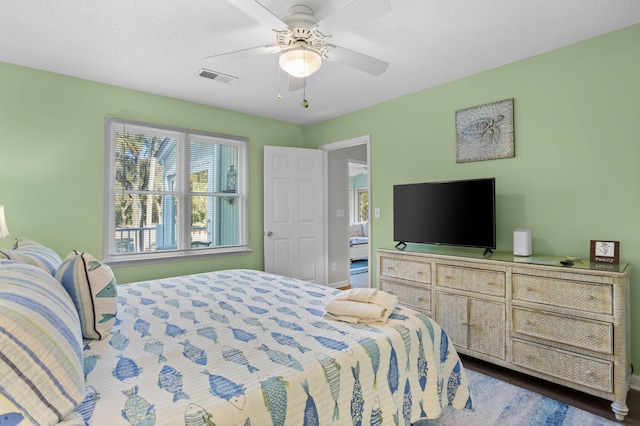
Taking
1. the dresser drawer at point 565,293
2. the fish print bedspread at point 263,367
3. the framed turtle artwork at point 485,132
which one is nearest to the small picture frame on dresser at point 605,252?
the dresser drawer at point 565,293

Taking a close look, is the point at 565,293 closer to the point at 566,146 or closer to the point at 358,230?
the point at 566,146

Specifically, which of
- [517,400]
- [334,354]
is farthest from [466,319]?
[334,354]

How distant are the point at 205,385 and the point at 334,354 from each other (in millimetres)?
488

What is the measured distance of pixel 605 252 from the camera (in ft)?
7.49

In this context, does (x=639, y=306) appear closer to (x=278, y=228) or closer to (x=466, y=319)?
(x=466, y=319)

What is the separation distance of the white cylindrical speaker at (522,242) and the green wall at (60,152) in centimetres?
337

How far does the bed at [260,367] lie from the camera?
39.8 inches

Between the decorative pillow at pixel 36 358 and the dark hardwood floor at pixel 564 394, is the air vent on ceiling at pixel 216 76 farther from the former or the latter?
the dark hardwood floor at pixel 564 394

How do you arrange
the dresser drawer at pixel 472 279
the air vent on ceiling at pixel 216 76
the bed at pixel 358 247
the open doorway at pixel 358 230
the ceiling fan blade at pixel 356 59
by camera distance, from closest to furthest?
the ceiling fan blade at pixel 356 59, the dresser drawer at pixel 472 279, the air vent on ceiling at pixel 216 76, the open doorway at pixel 358 230, the bed at pixel 358 247

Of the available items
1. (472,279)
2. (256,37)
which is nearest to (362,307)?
(472,279)

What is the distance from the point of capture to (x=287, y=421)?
42.5 inches

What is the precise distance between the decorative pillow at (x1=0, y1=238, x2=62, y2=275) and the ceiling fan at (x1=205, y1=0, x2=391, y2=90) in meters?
1.62

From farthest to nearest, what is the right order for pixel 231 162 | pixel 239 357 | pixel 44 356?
pixel 231 162, pixel 239 357, pixel 44 356

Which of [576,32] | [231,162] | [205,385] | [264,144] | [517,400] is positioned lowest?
[517,400]
